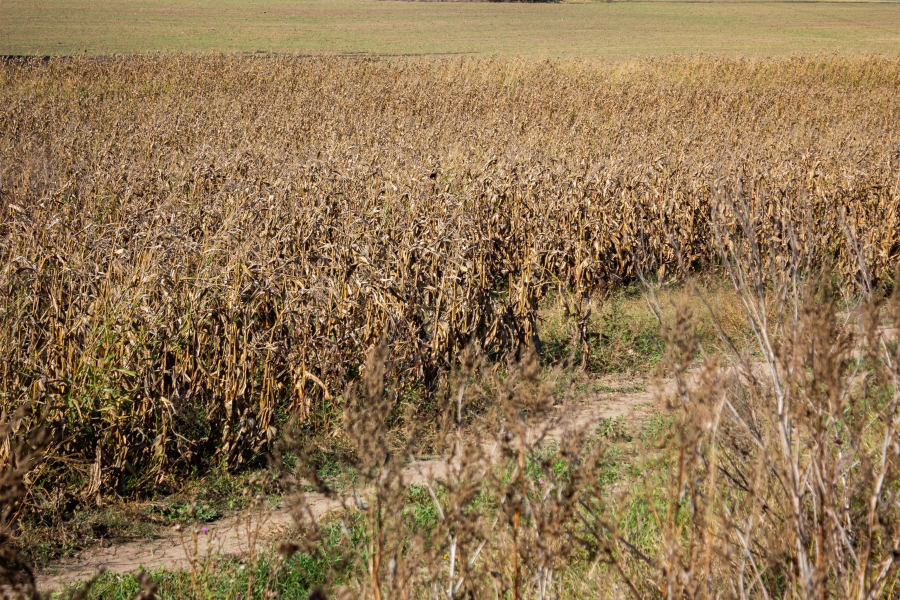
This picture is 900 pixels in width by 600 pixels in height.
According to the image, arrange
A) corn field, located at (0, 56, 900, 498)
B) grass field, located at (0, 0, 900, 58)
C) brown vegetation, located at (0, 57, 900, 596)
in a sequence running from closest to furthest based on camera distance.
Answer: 1. brown vegetation, located at (0, 57, 900, 596)
2. corn field, located at (0, 56, 900, 498)
3. grass field, located at (0, 0, 900, 58)

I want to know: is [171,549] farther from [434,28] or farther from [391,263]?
[434,28]

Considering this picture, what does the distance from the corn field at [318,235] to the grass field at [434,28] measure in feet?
63.4

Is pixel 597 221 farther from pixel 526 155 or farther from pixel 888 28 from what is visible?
pixel 888 28

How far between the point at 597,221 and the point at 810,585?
5.29m

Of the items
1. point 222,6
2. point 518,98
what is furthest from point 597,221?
point 222,6

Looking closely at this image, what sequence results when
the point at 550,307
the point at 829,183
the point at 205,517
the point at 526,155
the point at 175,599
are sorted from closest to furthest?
the point at 175,599 < the point at 205,517 < the point at 550,307 < the point at 829,183 < the point at 526,155

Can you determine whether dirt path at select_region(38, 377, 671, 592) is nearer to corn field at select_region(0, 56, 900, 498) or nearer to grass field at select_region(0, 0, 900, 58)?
corn field at select_region(0, 56, 900, 498)

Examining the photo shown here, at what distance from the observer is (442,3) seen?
3290 inches

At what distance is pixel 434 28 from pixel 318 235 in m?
54.1

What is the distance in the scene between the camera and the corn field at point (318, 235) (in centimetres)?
411

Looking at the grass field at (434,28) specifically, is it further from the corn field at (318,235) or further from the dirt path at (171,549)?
the dirt path at (171,549)

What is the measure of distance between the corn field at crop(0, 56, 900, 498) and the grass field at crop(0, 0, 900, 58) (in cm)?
1932

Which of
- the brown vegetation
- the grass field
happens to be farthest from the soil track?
the grass field

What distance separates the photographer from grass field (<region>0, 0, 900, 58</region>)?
1481 inches
